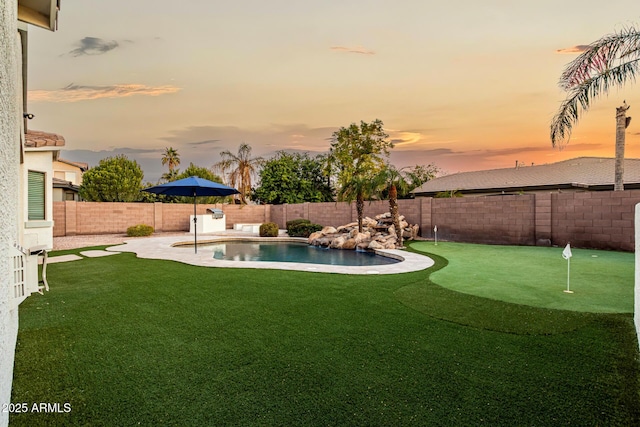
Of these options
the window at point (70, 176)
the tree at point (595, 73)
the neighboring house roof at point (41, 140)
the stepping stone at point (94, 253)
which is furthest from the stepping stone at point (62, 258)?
the window at point (70, 176)

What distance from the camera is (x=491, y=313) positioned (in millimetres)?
4426

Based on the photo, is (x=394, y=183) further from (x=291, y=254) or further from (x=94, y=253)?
(x=94, y=253)

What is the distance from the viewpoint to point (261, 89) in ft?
42.1

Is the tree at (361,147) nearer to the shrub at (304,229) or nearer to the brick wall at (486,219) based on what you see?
the shrub at (304,229)

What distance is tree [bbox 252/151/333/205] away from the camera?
2742 cm

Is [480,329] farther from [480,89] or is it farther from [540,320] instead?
[480,89]

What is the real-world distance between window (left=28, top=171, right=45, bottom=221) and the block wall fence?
340 inches


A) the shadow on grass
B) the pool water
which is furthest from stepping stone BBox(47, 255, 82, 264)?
the shadow on grass

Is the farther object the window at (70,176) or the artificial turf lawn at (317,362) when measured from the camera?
the window at (70,176)

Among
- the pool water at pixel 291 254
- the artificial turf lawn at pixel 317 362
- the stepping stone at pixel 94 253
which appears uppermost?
the artificial turf lawn at pixel 317 362

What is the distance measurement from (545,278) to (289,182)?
73.3ft

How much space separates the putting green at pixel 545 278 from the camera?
4962mm

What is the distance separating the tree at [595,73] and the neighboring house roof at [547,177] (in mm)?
12716

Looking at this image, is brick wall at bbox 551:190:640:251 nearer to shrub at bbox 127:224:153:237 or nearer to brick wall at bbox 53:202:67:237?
shrub at bbox 127:224:153:237
